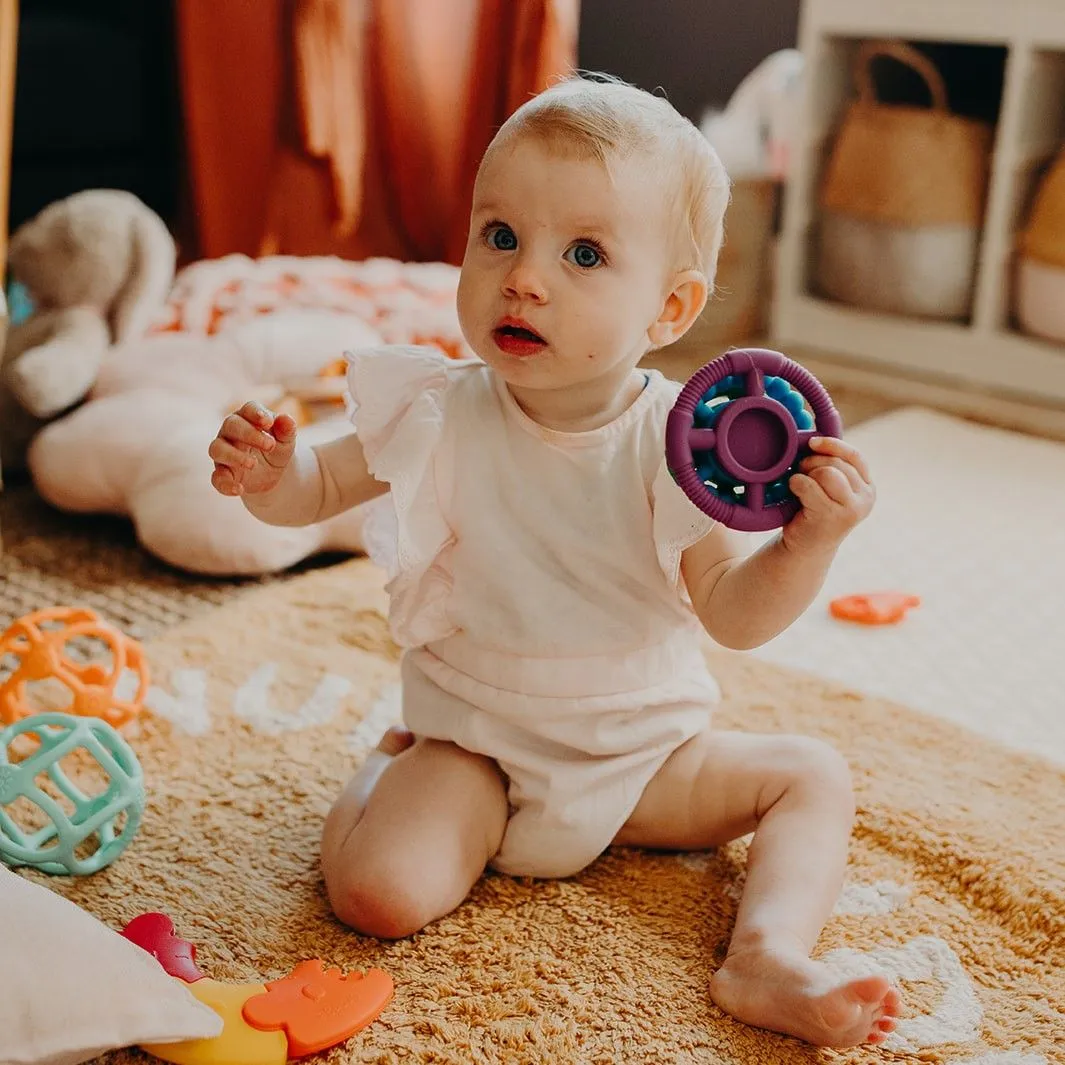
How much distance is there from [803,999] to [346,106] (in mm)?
1569

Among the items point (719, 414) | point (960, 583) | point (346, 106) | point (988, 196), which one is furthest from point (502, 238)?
point (988, 196)

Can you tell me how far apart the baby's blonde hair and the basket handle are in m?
1.36

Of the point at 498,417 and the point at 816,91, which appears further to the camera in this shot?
the point at 816,91

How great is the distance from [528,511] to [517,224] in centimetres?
17

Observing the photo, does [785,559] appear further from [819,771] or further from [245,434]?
[245,434]

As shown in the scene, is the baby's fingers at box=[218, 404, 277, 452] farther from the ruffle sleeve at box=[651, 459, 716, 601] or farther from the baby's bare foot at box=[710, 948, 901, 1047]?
the baby's bare foot at box=[710, 948, 901, 1047]

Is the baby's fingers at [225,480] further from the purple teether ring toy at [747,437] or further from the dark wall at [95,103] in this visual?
the dark wall at [95,103]

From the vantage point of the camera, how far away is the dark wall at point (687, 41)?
2312 millimetres

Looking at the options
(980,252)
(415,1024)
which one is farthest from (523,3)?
(415,1024)

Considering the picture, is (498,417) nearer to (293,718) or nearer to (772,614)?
(772,614)

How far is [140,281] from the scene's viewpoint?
1.51 metres

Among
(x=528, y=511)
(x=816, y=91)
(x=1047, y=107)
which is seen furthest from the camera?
(x=816, y=91)

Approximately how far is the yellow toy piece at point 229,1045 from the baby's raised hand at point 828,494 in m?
0.38

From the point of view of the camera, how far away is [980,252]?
2.00 metres
